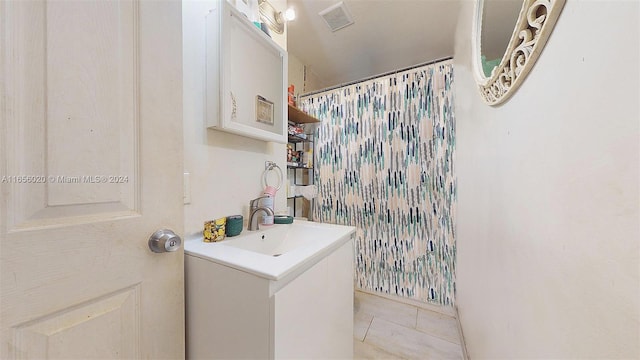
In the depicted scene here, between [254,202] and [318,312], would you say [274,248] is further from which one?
[318,312]

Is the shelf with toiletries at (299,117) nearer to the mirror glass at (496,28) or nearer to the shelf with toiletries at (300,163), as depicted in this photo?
the shelf with toiletries at (300,163)

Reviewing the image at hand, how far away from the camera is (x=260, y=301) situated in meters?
0.56

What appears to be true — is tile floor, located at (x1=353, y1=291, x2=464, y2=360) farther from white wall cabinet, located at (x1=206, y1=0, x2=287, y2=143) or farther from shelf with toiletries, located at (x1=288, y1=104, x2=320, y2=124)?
shelf with toiletries, located at (x1=288, y1=104, x2=320, y2=124)

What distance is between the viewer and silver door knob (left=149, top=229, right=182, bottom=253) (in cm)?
58

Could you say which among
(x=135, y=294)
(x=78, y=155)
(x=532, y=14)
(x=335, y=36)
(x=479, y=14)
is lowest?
(x=135, y=294)

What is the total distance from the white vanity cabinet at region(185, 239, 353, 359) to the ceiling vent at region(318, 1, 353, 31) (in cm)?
178

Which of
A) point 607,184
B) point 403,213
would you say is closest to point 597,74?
point 607,184

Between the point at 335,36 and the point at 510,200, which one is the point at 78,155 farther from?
the point at 335,36

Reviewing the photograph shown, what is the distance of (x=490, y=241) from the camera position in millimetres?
800

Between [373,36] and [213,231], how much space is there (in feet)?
6.78

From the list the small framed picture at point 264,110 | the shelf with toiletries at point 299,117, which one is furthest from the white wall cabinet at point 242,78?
the shelf with toiletries at point 299,117

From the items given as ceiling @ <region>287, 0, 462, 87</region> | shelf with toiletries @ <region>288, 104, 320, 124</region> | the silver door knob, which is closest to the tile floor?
the silver door knob

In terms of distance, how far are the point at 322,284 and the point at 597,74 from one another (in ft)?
2.73

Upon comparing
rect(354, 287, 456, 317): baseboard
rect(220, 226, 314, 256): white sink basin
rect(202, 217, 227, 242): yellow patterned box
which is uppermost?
A: rect(202, 217, 227, 242): yellow patterned box
